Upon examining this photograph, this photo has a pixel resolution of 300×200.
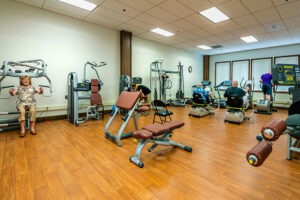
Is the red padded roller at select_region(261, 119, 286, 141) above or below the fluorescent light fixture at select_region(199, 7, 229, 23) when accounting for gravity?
below

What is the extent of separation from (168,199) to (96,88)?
3.95 metres

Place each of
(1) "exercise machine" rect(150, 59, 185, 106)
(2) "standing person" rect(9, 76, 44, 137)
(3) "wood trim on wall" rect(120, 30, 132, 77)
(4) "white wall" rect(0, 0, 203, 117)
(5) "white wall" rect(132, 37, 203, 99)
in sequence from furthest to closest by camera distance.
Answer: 1. (1) "exercise machine" rect(150, 59, 185, 106)
2. (5) "white wall" rect(132, 37, 203, 99)
3. (3) "wood trim on wall" rect(120, 30, 132, 77)
4. (4) "white wall" rect(0, 0, 203, 117)
5. (2) "standing person" rect(9, 76, 44, 137)

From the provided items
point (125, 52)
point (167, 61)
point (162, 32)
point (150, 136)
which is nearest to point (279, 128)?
point (150, 136)

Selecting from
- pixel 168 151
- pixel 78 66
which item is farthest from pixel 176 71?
pixel 168 151

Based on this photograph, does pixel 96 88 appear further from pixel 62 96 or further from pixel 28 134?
pixel 28 134

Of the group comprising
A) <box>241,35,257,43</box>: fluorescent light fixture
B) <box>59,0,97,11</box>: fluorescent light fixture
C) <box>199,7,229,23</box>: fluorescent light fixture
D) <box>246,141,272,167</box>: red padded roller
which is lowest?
<box>246,141,272,167</box>: red padded roller

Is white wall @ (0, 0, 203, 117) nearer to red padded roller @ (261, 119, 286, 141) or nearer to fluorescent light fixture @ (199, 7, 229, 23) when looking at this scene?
fluorescent light fixture @ (199, 7, 229, 23)

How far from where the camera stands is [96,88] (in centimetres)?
481

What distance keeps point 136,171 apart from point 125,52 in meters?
4.80

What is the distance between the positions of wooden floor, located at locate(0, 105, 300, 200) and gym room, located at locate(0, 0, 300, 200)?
0.01 m

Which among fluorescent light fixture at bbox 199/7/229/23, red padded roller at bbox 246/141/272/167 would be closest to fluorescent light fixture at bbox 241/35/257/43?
fluorescent light fixture at bbox 199/7/229/23

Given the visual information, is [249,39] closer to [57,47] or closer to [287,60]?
[287,60]

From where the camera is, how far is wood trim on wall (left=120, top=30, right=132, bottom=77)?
5.91 m

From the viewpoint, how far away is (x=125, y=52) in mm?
5949
